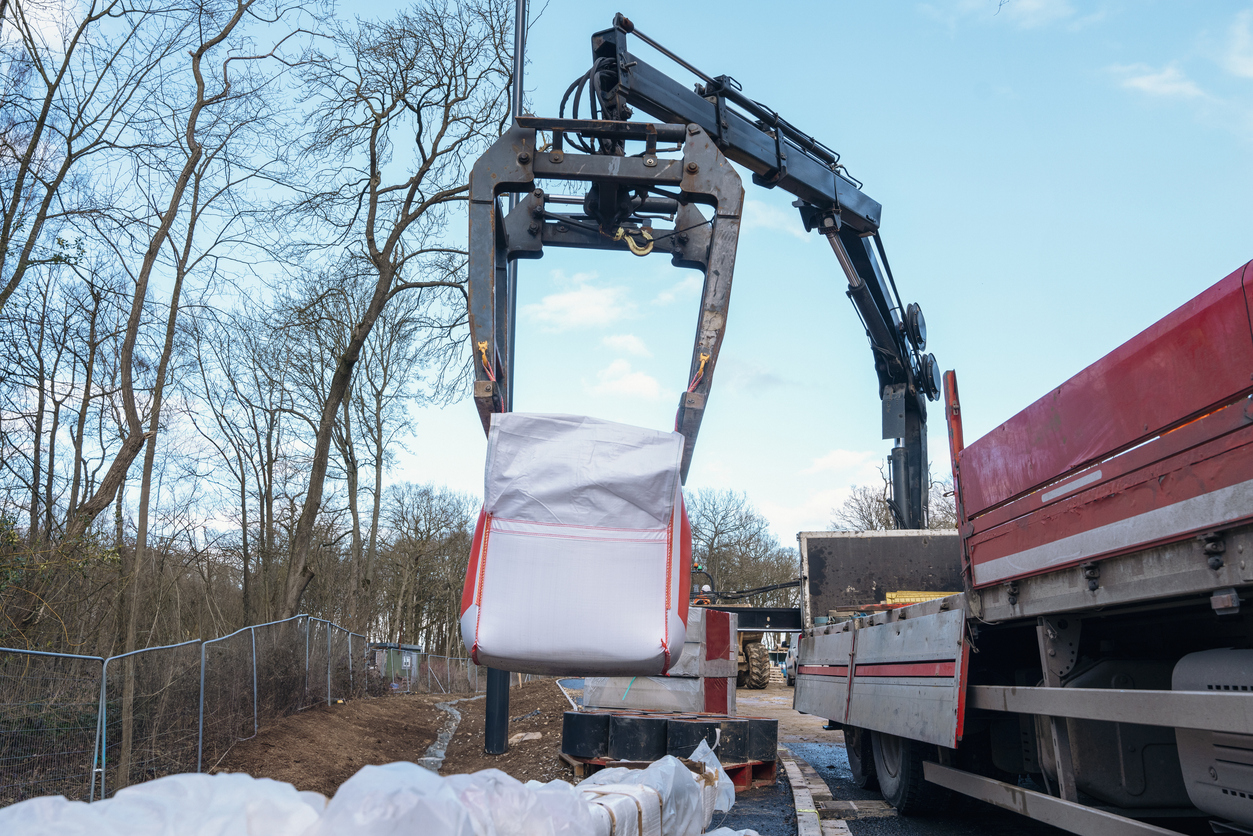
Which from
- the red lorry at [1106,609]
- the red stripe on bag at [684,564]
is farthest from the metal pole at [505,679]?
the red stripe on bag at [684,564]

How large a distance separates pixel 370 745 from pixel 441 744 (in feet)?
8.48

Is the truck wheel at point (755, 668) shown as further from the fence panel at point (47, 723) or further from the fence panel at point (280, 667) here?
the fence panel at point (47, 723)

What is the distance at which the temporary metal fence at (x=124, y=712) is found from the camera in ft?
21.7

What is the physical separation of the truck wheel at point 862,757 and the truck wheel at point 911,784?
2.41 feet

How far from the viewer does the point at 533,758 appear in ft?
34.6

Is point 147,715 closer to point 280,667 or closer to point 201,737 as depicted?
point 201,737

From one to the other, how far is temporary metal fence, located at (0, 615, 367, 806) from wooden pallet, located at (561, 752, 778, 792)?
3742 millimetres

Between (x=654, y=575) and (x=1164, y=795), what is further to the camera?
(x=1164, y=795)

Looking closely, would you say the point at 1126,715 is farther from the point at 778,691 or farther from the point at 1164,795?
the point at 778,691

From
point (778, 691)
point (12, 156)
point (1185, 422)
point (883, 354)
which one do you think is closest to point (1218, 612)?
point (1185, 422)

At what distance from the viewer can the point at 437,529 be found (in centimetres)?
4781

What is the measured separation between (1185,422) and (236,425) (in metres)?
29.0

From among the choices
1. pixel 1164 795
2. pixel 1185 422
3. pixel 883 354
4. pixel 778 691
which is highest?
pixel 883 354

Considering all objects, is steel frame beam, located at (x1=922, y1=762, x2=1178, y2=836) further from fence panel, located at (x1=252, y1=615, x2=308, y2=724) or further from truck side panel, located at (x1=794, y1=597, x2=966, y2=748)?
fence panel, located at (x1=252, y1=615, x2=308, y2=724)
